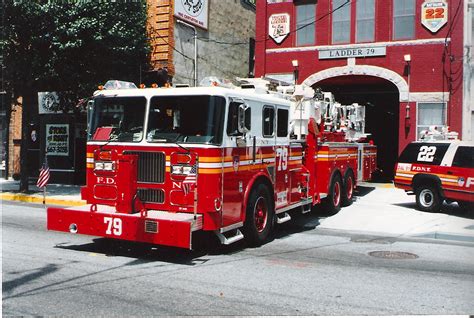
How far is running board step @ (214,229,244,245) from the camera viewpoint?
8066 millimetres

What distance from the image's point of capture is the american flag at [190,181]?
7.89 metres

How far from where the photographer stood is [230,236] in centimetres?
871

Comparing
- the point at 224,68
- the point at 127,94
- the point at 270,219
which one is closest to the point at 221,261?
the point at 270,219

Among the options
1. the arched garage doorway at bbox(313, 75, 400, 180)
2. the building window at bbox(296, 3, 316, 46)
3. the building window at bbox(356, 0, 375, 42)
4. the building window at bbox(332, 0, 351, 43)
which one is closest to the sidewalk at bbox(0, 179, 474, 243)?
the arched garage doorway at bbox(313, 75, 400, 180)

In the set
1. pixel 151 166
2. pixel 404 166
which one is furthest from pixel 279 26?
pixel 151 166

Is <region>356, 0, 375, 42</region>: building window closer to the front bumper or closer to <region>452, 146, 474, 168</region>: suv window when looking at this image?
<region>452, 146, 474, 168</region>: suv window

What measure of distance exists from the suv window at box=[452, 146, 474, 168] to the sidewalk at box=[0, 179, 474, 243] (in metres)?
1.28

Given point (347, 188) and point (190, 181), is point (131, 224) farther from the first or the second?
point (347, 188)

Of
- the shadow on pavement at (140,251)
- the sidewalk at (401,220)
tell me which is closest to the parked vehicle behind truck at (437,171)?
the sidewalk at (401,220)

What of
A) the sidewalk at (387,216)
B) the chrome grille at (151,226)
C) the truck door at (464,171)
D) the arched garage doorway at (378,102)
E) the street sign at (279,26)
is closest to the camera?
the chrome grille at (151,226)

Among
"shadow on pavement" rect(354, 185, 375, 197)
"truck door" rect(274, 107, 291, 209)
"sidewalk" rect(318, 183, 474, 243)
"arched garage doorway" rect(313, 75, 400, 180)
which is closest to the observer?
"truck door" rect(274, 107, 291, 209)

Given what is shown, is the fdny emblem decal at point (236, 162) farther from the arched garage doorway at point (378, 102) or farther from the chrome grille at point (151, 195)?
the arched garage doorway at point (378, 102)

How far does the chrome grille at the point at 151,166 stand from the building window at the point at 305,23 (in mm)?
14177

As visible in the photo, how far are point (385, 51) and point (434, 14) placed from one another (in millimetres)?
2087
